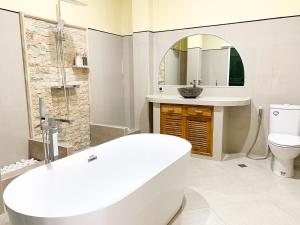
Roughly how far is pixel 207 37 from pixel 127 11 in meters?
1.62

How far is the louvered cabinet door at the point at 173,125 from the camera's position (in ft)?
11.9

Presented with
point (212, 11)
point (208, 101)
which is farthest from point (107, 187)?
point (212, 11)

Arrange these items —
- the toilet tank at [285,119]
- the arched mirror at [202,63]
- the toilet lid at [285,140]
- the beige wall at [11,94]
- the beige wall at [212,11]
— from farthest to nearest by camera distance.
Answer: the arched mirror at [202,63]
the beige wall at [212,11]
the toilet tank at [285,119]
the toilet lid at [285,140]
the beige wall at [11,94]

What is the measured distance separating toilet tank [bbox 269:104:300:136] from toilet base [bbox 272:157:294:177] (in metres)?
0.42

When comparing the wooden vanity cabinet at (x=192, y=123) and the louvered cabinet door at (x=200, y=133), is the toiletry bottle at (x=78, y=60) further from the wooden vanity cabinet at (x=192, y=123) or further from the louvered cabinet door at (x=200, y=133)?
the louvered cabinet door at (x=200, y=133)

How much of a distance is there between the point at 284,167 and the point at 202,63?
191 cm

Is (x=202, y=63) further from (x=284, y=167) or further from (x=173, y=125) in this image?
(x=284, y=167)

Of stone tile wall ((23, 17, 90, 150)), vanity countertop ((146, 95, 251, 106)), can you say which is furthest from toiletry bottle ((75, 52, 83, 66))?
vanity countertop ((146, 95, 251, 106))

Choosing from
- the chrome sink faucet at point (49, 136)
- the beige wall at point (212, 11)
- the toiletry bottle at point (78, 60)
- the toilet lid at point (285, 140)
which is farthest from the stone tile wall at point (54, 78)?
the toilet lid at point (285, 140)

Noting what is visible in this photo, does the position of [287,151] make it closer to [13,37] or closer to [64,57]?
[64,57]

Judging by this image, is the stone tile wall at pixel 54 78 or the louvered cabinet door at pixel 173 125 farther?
the louvered cabinet door at pixel 173 125

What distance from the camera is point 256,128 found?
3525 mm

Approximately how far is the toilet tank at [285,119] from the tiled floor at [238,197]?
1.83 ft

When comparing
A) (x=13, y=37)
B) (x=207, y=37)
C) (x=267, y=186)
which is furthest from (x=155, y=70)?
(x=267, y=186)
